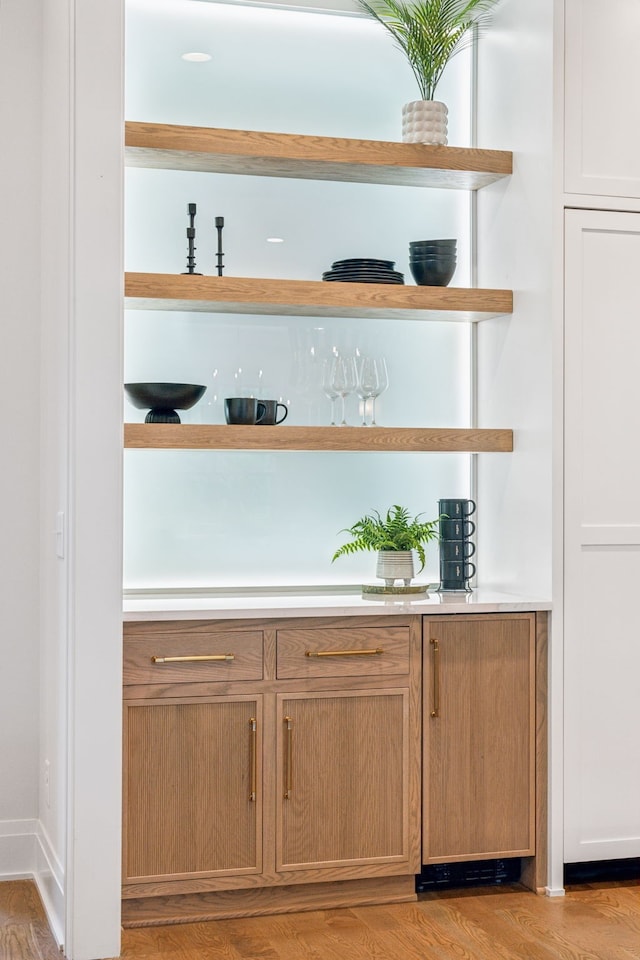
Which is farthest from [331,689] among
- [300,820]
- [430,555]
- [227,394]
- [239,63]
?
[239,63]

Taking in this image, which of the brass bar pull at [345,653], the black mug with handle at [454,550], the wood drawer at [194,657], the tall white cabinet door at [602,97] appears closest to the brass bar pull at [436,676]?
the brass bar pull at [345,653]

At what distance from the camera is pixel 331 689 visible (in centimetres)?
312

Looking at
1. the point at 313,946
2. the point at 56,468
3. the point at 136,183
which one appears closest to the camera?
the point at 313,946

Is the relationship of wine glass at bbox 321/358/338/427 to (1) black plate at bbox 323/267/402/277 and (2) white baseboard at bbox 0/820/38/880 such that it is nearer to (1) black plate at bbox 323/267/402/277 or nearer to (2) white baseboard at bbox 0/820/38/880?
(1) black plate at bbox 323/267/402/277

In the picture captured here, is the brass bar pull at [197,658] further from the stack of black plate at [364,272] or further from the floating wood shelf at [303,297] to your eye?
the stack of black plate at [364,272]

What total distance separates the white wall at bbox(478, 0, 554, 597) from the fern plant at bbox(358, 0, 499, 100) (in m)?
0.19

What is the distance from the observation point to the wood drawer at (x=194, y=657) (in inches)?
117

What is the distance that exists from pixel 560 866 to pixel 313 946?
0.84 m

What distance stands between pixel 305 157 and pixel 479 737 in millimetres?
1826

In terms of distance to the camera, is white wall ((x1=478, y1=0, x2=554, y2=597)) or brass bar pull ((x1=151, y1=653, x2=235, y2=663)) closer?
brass bar pull ((x1=151, y1=653, x2=235, y2=663))

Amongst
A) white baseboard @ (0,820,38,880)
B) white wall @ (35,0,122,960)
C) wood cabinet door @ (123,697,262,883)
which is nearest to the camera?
white wall @ (35,0,122,960)

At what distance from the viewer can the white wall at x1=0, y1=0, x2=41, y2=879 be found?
3475mm

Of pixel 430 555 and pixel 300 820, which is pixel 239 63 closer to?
pixel 430 555

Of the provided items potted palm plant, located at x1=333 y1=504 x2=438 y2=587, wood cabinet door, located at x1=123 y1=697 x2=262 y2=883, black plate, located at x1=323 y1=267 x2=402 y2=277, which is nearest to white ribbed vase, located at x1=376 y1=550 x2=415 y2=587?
potted palm plant, located at x1=333 y1=504 x2=438 y2=587
